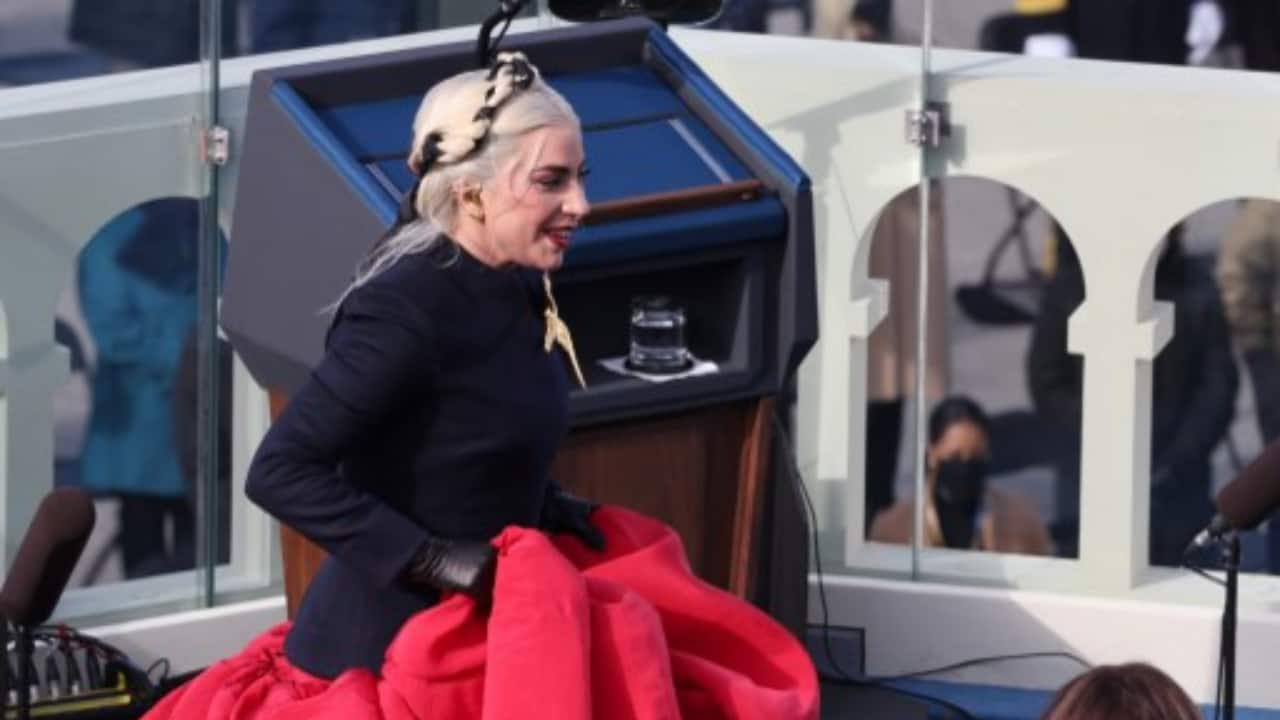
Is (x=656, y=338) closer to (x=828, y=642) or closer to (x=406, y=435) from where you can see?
(x=828, y=642)

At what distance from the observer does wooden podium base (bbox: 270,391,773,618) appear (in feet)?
23.3

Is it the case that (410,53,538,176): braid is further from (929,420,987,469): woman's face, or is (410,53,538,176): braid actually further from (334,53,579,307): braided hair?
(929,420,987,469): woman's face

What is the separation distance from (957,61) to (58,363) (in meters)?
2.03

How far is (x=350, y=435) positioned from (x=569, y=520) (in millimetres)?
463

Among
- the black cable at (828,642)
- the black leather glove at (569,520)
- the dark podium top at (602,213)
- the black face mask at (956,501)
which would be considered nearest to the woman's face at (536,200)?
the black leather glove at (569,520)

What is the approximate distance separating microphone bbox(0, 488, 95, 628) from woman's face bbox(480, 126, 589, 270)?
1079 millimetres

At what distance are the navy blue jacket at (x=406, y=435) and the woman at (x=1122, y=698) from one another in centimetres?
103

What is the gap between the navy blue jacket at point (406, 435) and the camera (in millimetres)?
5246

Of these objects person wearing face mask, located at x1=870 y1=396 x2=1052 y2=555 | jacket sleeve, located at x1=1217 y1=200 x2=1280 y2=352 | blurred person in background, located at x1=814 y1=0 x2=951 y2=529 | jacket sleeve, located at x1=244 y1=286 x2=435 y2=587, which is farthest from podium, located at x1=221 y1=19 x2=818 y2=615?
jacket sleeve, located at x1=1217 y1=200 x2=1280 y2=352

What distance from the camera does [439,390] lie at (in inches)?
209

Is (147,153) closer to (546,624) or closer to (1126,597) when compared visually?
(1126,597)

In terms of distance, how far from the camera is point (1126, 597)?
8.51 metres

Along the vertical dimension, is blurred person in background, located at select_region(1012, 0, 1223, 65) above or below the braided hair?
below

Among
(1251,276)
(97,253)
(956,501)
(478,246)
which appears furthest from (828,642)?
(1251,276)
